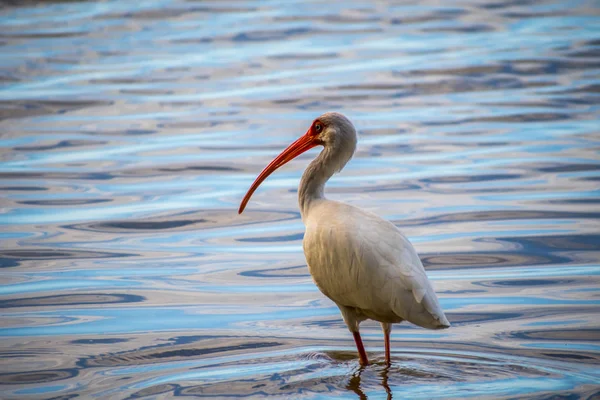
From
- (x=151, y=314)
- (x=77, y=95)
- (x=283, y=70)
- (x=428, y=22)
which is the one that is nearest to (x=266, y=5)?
(x=428, y=22)

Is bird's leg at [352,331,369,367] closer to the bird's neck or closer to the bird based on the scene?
the bird

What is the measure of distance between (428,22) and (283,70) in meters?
5.20

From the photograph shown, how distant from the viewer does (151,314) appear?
22.7ft

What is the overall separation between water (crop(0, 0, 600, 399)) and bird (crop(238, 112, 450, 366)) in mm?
439

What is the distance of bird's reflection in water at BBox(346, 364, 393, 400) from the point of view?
214 inches

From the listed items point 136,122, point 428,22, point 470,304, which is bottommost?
point 470,304

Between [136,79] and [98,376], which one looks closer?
[98,376]

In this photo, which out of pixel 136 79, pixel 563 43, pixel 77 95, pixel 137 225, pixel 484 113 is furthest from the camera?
pixel 563 43

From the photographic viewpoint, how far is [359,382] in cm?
562

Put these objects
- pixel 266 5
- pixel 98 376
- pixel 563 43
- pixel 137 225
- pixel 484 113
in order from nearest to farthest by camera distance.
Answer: pixel 98 376 < pixel 137 225 < pixel 484 113 < pixel 563 43 < pixel 266 5

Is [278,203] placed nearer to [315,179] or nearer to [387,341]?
[315,179]

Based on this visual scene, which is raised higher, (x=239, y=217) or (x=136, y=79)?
(x=136, y=79)

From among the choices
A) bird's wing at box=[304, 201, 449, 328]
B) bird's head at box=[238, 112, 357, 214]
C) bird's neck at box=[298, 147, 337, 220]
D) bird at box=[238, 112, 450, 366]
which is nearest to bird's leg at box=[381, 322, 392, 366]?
bird at box=[238, 112, 450, 366]

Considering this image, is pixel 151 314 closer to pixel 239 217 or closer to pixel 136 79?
pixel 239 217
